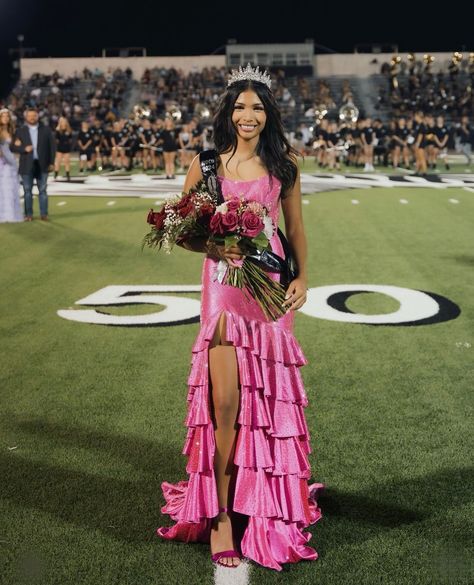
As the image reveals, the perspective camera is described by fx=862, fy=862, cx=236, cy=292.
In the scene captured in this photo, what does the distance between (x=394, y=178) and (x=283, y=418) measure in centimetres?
1843

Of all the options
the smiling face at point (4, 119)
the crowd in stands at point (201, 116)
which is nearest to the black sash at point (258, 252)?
the smiling face at point (4, 119)

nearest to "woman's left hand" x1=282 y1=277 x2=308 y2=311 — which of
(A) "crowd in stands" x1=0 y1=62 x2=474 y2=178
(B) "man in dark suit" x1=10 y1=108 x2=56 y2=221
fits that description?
(B) "man in dark suit" x1=10 y1=108 x2=56 y2=221

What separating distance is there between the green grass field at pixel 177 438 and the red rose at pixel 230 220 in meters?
1.09

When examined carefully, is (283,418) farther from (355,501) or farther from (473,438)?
(473,438)

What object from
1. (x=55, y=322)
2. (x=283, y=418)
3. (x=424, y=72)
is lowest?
(x=55, y=322)

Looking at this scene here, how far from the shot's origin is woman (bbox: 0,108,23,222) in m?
11.9

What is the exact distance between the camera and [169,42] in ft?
172

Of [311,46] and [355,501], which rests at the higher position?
[311,46]

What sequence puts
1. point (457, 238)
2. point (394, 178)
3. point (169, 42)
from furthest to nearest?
point (169, 42) < point (394, 178) < point (457, 238)

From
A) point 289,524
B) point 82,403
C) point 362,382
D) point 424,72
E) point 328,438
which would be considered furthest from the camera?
point 424,72

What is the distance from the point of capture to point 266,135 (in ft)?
9.92

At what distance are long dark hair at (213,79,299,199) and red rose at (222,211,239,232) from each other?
1.16 ft

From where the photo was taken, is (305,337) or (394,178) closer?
(305,337)

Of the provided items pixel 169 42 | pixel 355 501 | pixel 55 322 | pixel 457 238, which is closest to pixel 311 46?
pixel 169 42
